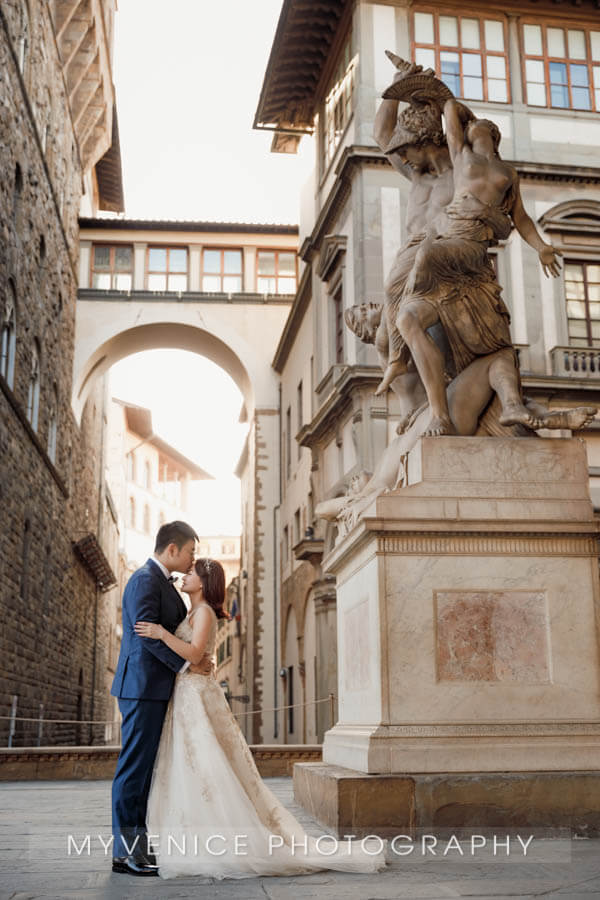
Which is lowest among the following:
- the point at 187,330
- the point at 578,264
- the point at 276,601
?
the point at 276,601

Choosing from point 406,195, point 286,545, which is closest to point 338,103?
point 406,195

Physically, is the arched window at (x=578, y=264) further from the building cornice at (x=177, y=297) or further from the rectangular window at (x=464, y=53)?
the building cornice at (x=177, y=297)

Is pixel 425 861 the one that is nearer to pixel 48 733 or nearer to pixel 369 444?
pixel 369 444

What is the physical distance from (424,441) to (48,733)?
21089 millimetres

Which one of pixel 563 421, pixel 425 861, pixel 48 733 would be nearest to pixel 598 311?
pixel 48 733

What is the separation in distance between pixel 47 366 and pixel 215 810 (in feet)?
73.6

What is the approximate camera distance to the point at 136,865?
162 inches

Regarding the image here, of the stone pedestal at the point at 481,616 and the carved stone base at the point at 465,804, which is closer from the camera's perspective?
the carved stone base at the point at 465,804

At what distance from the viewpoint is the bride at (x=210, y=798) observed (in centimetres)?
418

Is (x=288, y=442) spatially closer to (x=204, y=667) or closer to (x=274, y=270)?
(x=274, y=270)

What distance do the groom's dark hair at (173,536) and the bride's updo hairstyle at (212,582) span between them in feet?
0.44

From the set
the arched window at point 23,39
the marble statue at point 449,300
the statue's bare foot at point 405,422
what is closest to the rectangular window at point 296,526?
the arched window at point 23,39

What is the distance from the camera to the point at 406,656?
5.37 meters

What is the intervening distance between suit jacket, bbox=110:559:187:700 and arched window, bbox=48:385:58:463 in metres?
21.9
